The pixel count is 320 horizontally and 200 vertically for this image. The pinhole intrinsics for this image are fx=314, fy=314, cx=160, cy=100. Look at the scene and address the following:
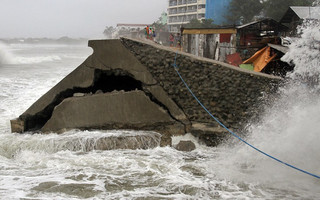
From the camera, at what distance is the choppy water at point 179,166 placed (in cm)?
460

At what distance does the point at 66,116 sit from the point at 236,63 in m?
7.52

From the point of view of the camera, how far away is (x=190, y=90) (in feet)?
23.0

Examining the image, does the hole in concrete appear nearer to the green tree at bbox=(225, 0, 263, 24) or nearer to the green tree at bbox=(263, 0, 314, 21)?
the green tree at bbox=(263, 0, 314, 21)

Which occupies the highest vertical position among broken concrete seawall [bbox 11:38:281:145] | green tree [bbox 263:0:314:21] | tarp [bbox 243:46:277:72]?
green tree [bbox 263:0:314:21]

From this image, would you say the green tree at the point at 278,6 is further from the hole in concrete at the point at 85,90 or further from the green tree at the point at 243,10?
the hole in concrete at the point at 85,90

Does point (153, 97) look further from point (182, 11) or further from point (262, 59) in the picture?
point (182, 11)

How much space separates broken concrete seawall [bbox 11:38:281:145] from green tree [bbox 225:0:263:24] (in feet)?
122

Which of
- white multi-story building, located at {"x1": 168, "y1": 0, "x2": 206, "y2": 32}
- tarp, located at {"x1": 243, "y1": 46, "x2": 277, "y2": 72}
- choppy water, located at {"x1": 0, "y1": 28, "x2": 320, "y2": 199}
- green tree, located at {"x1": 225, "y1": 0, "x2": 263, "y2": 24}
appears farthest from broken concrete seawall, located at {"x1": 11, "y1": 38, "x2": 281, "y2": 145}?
white multi-story building, located at {"x1": 168, "y1": 0, "x2": 206, "y2": 32}

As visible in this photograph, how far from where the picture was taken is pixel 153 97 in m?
7.14

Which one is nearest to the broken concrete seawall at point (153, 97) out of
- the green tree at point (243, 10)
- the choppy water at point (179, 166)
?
the choppy water at point (179, 166)

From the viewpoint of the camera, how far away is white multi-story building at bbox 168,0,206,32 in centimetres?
6775

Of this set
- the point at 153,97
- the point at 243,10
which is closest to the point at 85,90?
the point at 153,97

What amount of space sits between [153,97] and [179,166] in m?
2.02

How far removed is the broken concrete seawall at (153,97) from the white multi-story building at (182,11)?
60477 millimetres
